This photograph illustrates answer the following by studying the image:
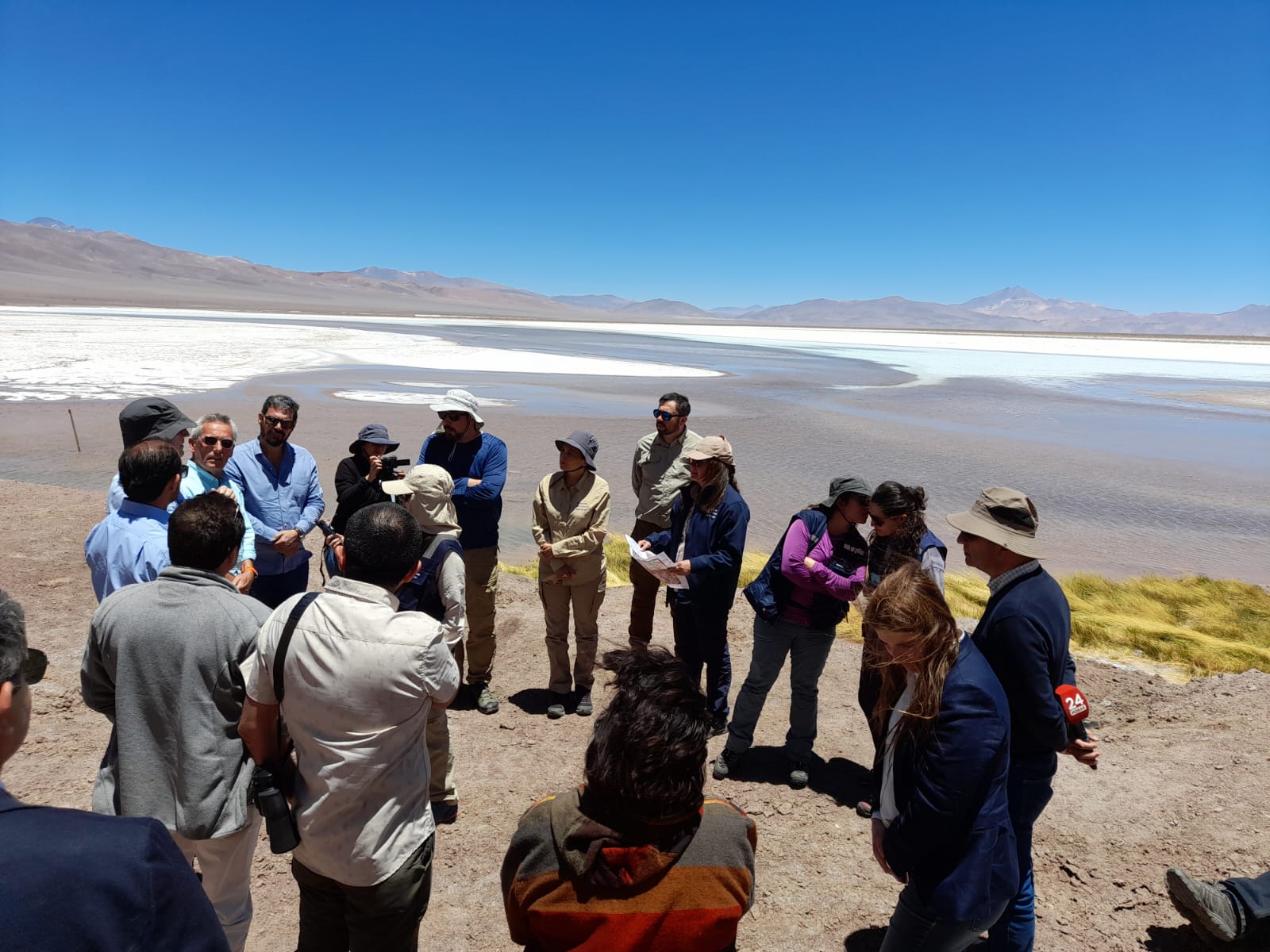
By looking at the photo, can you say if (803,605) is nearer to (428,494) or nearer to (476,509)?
(428,494)

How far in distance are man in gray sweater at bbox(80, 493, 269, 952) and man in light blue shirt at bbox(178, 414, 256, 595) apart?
182 centimetres

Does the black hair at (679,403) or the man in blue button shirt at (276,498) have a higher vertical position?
the black hair at (679,403)

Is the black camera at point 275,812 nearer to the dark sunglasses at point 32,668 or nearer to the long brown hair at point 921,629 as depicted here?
the dark sunglasses at point 32,668

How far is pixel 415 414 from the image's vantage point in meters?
19.0

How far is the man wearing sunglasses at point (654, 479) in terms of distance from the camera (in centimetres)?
577

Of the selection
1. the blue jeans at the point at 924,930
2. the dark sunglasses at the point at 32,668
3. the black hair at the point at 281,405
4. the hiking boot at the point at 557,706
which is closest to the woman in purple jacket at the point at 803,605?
the hiking boot at the point at 557,706

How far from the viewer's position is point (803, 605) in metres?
4.27

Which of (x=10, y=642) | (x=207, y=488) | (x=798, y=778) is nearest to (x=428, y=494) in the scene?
(x=207, y=488)

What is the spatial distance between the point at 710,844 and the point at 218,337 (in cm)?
4742

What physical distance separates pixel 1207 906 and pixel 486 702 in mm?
3880

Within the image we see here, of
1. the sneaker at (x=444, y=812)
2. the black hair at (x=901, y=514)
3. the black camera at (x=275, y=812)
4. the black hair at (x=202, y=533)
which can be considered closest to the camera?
the black camera at (x=275, y=812)

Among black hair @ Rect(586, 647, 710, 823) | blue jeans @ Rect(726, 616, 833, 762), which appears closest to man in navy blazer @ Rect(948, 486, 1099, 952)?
black hair @ Rect(586, 647, 710, 823)

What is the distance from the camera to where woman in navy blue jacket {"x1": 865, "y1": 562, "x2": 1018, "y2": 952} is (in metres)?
2.17

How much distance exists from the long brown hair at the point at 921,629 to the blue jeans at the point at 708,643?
8.05 ft
